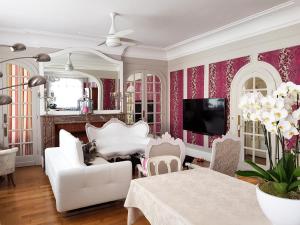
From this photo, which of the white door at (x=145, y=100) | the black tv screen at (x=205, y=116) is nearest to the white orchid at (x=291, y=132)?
the black tv screen at (x=205, y=116)

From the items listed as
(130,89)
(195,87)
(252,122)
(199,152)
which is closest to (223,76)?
(195,87)

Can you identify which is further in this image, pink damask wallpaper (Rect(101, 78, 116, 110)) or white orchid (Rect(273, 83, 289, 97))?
pink damask wallpaper (Rect(101, 78, 116, 110))

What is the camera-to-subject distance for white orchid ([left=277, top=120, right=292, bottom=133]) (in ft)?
3.70

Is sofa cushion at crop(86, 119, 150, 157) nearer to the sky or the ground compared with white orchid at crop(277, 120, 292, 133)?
nearer to the ground

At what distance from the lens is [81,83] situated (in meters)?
5.71

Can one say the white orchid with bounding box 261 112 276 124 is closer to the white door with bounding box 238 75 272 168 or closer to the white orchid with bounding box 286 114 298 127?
the white orchid with bounding box 286 114 298 127

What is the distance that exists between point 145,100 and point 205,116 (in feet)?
6.27

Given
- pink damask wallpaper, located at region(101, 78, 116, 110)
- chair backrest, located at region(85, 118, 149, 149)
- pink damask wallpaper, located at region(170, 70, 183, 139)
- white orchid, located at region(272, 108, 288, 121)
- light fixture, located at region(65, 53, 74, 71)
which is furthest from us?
pink damask wallpaper, located at region(170, 70, 183, 139)

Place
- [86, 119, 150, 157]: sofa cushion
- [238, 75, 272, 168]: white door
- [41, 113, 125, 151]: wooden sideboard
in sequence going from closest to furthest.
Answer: [238, 75, 272, 168]: white door → [86, 119, 150, 157]: sofa cushion → [41, 113, 125, 151]: wooden sideboard

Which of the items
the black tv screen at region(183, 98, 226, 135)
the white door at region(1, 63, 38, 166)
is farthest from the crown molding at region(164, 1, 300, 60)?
the white door at region(1, 63, 38, 166)

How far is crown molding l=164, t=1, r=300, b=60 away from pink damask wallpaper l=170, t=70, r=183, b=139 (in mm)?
696

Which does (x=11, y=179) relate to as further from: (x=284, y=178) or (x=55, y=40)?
(x=284, y=178)

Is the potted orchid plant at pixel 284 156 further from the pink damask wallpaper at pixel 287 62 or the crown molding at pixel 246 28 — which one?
the crown molding at pixel 246 28

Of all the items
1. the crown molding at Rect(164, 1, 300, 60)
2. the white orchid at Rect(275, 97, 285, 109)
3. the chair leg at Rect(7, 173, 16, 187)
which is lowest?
the chair leg at Rect(7, 173, 16, 187)
